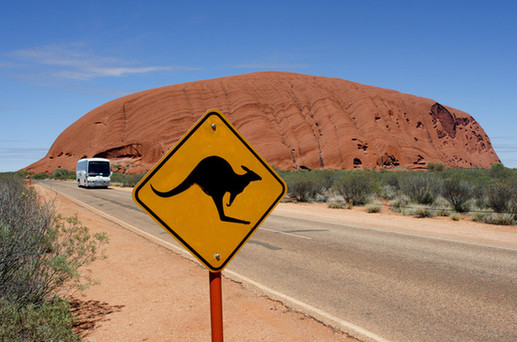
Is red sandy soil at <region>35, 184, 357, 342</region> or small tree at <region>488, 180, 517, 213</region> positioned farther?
small tree at <region>488, 180, 517, 213</region>

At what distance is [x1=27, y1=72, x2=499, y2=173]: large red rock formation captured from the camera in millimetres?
67750

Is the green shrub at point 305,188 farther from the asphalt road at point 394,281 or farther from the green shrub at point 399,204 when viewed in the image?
the asphalt road at point 394,281

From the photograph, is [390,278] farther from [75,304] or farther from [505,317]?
[75,304]

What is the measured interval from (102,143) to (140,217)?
6774 cm

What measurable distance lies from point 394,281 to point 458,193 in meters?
12.8

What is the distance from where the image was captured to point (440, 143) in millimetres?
82625

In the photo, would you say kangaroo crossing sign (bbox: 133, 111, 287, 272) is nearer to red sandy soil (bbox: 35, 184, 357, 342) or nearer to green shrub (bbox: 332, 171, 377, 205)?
red sandy soil (bbox: 35, 184, 357, 342)

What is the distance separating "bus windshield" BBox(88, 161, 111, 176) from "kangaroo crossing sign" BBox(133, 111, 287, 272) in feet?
140

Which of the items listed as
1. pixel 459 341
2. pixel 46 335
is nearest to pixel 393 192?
pixel 459 341

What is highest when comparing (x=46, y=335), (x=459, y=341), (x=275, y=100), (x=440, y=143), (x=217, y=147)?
(x=275, y=100)

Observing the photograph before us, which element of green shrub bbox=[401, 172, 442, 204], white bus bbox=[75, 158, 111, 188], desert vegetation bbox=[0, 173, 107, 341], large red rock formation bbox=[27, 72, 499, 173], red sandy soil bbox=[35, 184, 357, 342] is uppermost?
large red rock formation bbox=[27, 72, 499, 173]

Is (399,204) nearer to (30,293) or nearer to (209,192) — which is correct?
(30,293)

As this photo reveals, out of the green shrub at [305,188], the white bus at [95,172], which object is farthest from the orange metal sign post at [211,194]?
the white bus at [95,172]

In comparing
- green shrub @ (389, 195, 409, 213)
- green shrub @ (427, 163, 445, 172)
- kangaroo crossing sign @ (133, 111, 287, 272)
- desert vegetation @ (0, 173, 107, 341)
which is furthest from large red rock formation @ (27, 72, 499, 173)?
kangaroo crossing sign @ (133, 111, 287, 272)
